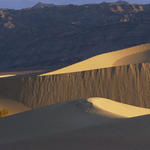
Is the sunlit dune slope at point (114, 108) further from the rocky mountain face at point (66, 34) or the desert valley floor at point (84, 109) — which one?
the rocky mountain face at point (66, 34)

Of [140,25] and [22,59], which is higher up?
[140,25]

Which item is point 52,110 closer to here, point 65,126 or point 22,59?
point 65,126

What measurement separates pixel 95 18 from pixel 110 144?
70.8 metres

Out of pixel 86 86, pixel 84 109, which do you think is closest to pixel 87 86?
pixel 86 86

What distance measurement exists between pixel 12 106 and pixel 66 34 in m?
42.8

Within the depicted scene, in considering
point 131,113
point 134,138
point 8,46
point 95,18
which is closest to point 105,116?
point 131,113

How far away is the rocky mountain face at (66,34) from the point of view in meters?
52.0

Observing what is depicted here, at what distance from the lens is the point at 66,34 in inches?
2346

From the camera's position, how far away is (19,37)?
65.1 m

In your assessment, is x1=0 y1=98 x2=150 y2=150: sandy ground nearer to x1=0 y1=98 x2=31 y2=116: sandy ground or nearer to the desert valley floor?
the desert valley floor

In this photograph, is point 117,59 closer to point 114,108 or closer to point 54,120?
point 114,108

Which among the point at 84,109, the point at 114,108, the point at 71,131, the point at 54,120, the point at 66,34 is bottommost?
the point at 66,34

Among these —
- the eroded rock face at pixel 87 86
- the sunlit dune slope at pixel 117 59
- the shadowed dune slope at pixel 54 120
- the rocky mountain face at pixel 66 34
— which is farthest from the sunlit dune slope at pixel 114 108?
the rocky mountain face at pixel 66 34

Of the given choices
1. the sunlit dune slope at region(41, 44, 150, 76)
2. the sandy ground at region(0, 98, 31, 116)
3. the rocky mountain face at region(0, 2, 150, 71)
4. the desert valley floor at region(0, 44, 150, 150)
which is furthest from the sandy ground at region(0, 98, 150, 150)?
the rocky mountain face at region(0, 2, 150, 71)
